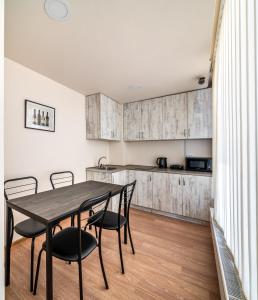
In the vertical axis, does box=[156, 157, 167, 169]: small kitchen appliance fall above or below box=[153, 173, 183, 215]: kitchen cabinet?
above

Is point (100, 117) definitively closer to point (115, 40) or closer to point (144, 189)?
point (115, 40)

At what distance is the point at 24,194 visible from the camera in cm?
224

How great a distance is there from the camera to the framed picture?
229 centimetres

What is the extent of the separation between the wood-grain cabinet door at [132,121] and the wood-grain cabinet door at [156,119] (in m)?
0.32

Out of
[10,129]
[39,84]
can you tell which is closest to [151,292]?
[10,129]

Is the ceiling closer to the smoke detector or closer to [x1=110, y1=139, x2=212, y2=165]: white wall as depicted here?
the smoke detector

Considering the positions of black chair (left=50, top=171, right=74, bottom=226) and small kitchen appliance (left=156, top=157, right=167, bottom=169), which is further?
small kitchen appliance (left=156, top=157, right=167, bottom=169)

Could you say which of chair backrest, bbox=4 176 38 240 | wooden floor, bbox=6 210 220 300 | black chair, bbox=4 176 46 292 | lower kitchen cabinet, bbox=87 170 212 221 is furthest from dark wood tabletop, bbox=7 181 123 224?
lower kitchen cabinet, bbox=87 170 212 221

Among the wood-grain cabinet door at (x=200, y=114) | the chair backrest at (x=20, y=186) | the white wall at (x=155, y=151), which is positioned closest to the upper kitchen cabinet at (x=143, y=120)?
the white wall at (x=155, y=151)

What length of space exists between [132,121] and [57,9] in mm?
2623

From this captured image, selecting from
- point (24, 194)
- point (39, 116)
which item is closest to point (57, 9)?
point (39, 116)

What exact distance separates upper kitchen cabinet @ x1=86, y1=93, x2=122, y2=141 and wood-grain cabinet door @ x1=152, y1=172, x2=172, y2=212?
4.67 feet

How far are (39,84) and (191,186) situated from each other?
10.4ft

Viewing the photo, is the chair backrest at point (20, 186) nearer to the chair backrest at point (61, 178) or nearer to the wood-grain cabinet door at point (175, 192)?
the chair backrest at point (61, 178)
